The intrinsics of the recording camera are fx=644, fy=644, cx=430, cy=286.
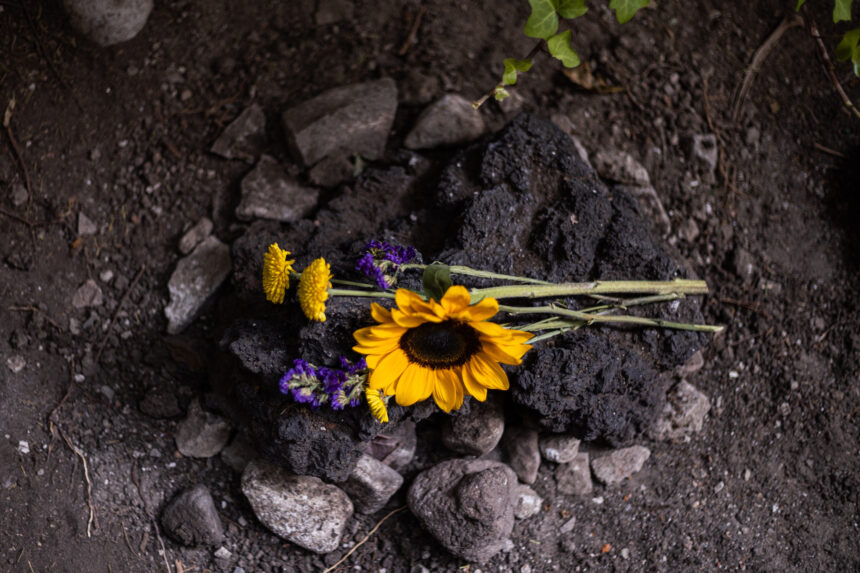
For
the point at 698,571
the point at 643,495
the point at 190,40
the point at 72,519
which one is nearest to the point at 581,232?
the point at 643,495

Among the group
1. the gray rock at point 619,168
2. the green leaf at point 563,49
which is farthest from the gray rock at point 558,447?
the green leaf at point 563,49

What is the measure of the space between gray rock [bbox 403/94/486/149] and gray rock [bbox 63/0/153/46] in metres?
0.94

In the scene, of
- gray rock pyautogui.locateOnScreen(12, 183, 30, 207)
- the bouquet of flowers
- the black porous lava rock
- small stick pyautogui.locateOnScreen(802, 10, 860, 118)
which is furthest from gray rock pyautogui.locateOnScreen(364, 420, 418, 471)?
small stick pyautogui.locateOnScreen(802, 10, 860, 118)

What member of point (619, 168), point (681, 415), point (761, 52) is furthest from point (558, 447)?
point (761, 52)

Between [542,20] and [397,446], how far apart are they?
1.19 metres

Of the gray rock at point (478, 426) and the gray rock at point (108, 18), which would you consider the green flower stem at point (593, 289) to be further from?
the gray rock at point (108, 18)

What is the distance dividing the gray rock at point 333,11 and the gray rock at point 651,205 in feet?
3.44

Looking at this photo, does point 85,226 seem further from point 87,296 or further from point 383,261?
point 383,261

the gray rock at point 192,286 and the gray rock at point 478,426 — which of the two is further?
the gray rock at point 192,286

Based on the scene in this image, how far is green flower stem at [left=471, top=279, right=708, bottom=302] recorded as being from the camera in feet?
4.89

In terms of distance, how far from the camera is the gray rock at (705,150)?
2.09 metres

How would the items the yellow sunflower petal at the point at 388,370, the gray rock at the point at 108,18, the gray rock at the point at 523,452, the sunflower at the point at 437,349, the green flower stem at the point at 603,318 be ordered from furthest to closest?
the gray rock at the point at 108,18 < the gray rock at the point at 523,452 < the green flower stem at the point at 603,318 < the yellow sunflower petal at the point at 388,370 < the sunflower at the point at 437,349

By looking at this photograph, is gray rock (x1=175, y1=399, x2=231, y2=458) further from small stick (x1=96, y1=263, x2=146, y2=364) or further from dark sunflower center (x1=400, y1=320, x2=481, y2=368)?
dark sunflower center (x1=400, y1=320, x2=481, y2=368)

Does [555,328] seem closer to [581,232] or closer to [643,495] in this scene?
[581,232]
